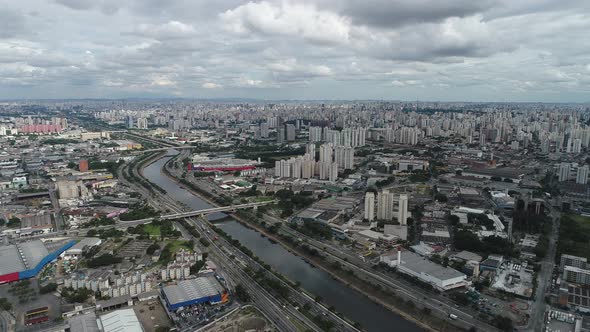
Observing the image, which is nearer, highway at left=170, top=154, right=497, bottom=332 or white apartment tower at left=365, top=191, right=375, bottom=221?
highway at left=170, top=154, right=497, bottom=332

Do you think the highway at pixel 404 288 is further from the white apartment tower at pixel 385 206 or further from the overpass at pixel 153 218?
the overpass at pixel 153 218

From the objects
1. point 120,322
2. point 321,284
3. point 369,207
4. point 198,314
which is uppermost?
point 369,207

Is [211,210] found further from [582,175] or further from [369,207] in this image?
[582,175]

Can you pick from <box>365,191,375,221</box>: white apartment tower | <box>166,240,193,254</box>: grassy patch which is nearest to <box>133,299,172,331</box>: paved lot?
<box>166,240,193,254</box>: grassy patch

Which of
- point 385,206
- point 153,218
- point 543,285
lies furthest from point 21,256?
point 543,285

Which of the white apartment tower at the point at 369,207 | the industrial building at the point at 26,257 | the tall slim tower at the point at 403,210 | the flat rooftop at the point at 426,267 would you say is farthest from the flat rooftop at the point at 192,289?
the tall slim tower at the point at 403,210

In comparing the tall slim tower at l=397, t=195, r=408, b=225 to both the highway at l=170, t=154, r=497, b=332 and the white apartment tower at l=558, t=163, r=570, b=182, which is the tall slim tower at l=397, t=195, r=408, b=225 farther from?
the white apartment tower at l=558, t=163, r=570, b=182

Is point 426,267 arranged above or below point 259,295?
above
